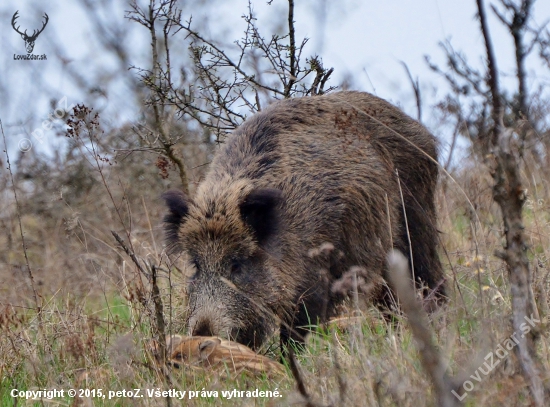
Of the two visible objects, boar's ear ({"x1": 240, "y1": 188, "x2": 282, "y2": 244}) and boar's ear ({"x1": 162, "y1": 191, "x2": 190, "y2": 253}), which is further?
boar's ear ({"x1": 162, "y1": 191, "x2": 190, "y2": 253})

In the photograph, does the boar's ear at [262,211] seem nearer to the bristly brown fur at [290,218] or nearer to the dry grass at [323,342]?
the bristly brown fur at [290,218]

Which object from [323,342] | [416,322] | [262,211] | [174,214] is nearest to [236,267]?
[262,211]

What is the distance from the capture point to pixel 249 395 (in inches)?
151

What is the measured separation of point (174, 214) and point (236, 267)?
68cm

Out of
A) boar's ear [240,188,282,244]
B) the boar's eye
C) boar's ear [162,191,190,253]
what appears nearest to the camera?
boar's ear [240,188,282,244]

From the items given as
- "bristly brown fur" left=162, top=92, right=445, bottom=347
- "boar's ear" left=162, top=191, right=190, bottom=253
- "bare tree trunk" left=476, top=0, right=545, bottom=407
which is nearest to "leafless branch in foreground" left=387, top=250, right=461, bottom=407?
"bare tree trunk" left=476, top=0, right=545, bottom=407

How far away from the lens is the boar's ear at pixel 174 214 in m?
5.70

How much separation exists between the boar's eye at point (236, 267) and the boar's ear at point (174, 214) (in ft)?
1.66

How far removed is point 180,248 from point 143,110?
443 cm

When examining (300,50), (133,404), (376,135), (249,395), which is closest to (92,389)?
(133,404)

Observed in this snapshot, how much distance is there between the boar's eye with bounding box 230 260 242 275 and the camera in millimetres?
5527

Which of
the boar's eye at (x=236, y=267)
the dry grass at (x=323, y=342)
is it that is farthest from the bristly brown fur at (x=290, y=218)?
the dry grass at (x=323, y=342)

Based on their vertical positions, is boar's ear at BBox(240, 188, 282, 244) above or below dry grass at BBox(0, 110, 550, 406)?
above

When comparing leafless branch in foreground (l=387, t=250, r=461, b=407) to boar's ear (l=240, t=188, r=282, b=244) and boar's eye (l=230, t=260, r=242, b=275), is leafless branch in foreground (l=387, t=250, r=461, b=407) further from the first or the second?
boar's eye (l=230, t=260, r=242, b=275)
